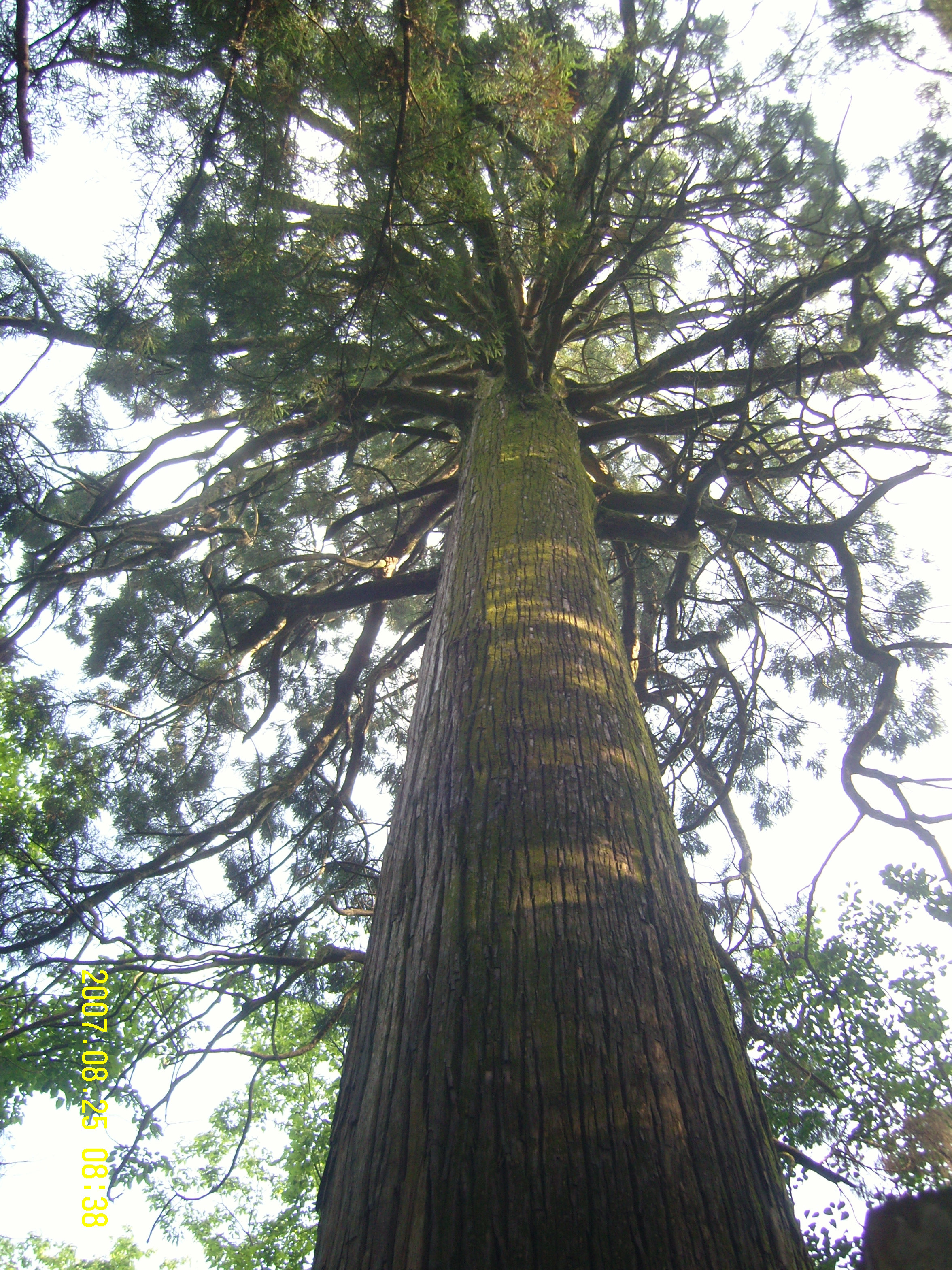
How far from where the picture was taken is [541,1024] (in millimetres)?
914

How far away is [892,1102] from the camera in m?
3.23

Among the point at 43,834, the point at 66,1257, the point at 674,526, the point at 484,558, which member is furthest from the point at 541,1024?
the point at 66,1257

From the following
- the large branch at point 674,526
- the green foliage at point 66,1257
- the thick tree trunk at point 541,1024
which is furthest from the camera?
the green foliage at point 66,1257

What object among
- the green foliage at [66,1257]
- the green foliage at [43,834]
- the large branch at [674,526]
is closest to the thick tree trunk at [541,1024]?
the large branch at [674,526]

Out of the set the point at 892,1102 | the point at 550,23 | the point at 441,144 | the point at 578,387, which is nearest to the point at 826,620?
the point at 578,387

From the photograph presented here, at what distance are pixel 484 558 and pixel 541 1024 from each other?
1320mm

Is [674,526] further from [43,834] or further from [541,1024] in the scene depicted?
[43,834]

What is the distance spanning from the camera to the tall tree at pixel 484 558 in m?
0.89

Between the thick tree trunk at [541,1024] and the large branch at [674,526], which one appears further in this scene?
the large branch at [674,526]

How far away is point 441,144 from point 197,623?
232 centimetres

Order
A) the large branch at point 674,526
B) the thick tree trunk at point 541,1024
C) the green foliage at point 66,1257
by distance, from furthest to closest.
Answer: the green foliage at point 66,1257 → the large branch at point 674,526 → the thick tree trunk at point 541,1024

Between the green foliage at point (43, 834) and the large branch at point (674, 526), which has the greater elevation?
the large branch at point (674, 526)

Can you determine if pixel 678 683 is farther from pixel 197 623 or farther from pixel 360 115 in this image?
pixel 360 115
